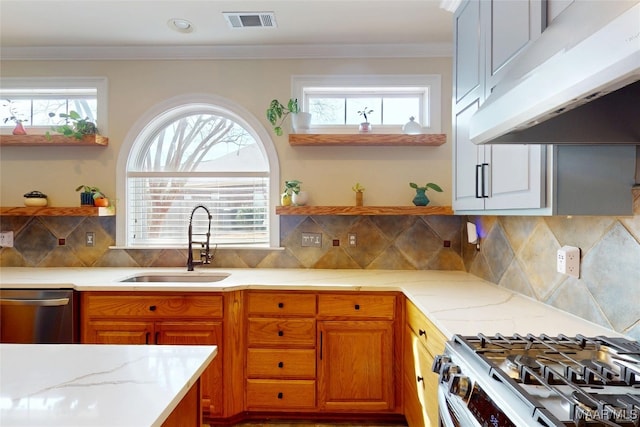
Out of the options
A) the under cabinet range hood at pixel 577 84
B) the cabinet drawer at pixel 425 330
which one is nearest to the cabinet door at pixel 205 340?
the cabinet drawer at pixel 425 330

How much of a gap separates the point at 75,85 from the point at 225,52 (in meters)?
1.31

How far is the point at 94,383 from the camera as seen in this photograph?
0.87m

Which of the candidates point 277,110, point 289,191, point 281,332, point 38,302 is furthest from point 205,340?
point 277,110

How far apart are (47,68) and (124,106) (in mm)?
729

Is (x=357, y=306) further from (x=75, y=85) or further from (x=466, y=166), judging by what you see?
(x=75, y=85)

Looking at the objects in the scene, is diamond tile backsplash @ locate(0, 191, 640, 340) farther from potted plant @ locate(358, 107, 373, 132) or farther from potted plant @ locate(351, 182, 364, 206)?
potted plant @ locate(358, 107, 373, 132)

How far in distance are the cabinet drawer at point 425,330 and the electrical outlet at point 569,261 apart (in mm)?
644

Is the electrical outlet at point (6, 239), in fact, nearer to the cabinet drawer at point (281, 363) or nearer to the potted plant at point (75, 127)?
the potted plant at point (75, 127)

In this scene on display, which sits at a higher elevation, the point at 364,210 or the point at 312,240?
the point at 364,210

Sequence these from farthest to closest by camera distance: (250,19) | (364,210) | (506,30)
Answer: (364,210) → (250,19) → (506,30)

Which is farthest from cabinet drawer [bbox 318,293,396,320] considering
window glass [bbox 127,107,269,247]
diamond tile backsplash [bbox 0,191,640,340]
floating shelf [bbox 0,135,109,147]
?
floating shelf [bbox 0,135,109,147]

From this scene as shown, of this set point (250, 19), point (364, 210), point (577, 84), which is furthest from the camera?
point (364, 210)

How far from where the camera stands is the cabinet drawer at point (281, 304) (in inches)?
85.7

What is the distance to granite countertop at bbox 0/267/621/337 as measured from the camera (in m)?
1.43
